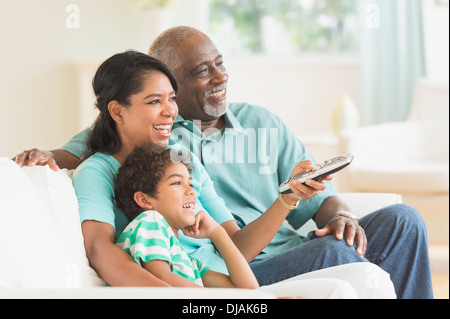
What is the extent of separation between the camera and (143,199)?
1.58 meters

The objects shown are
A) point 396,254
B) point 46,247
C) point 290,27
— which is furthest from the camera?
Result: point 290,27

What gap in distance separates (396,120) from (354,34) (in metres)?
0.79

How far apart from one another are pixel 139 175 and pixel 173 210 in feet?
0.36

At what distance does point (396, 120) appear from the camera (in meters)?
4.91

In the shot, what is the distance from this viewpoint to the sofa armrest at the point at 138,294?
3.83 ft

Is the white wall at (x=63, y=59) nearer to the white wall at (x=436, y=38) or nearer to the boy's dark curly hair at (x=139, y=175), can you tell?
the white wall at (x=436, y=38)

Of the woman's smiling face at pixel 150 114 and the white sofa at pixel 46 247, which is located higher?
the woman's smiling face at pixel 150 114

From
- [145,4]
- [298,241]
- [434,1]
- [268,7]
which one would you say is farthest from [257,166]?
[268,7]

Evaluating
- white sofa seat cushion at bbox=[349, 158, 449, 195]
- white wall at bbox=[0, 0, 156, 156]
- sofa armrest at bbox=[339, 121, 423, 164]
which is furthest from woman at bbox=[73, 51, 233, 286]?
white wall at bbox=[0, 0, 156, 156]

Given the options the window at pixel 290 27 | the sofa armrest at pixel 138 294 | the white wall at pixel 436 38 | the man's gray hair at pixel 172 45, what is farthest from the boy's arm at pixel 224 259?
the window at pixel 290 27

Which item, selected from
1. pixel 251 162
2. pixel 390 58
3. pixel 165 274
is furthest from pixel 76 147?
pixel 390 58

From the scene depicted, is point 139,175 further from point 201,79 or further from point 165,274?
point 201,79

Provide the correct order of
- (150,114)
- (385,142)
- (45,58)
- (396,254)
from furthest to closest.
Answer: (45,58)
(385,142)
(396,254)
(150,114)

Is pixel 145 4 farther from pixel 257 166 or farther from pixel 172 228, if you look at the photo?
pixel 172 228
